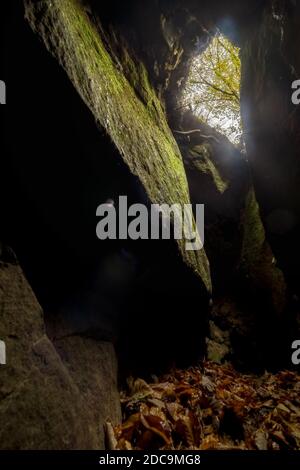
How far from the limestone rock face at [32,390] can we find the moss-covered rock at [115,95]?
158 centimetres

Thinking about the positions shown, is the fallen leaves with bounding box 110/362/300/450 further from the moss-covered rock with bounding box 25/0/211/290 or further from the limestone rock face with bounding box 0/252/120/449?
the moss-covered rock with bounding box 25/0/211/290

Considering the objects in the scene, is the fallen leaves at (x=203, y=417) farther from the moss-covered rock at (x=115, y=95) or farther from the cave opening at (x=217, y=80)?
the cave opening at (x=217, y=80)

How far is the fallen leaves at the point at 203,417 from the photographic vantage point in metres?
2.57

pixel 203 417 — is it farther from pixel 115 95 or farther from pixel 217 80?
pixel 217 80

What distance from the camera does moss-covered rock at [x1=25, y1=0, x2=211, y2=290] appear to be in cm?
219

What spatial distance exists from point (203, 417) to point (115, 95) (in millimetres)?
3819

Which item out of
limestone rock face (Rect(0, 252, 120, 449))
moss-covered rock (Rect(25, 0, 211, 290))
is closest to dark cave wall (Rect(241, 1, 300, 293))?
moss-covered rock (Rect(25, 0, 211, 290))

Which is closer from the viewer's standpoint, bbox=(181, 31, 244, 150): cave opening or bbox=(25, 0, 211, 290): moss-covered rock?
bbox=(25, 0, 211, 290): moss-covered rock

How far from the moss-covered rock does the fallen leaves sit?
1656 mm

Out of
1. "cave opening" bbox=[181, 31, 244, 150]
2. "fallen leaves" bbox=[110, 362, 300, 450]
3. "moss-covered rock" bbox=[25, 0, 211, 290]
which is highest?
"cave opening" bbox=[181, 31, 244, 150]

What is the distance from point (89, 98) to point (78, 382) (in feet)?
8.26

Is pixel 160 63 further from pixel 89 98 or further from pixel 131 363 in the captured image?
pixel 131 363

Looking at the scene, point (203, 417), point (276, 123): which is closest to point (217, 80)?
point (276, 123)
